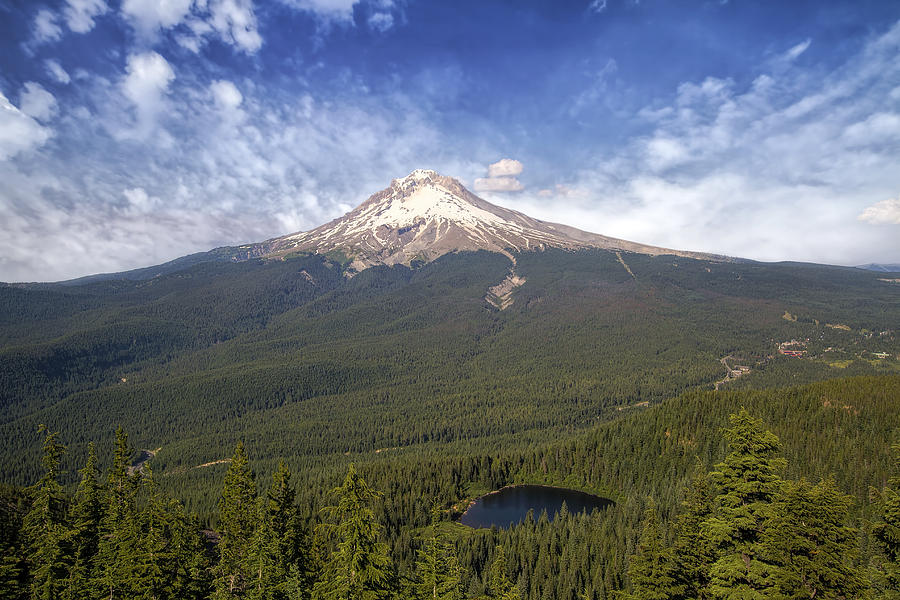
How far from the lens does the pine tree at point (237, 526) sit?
123 feet

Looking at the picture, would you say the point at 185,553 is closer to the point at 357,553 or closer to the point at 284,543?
the point at 284,543

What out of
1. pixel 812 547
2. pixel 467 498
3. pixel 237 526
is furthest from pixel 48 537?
pixel 467 498

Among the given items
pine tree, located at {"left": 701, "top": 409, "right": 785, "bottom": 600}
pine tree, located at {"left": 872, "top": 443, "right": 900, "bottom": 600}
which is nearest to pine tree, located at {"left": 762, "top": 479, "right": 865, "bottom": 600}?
pine tree, located at {"left": 701, "top": 409, "right": 785, "bottom": 600}

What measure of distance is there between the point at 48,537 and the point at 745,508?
4371 cm

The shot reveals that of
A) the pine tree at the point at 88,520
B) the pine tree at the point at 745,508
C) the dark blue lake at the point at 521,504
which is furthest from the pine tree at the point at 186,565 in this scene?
the dark blue lake at the point at 521,504

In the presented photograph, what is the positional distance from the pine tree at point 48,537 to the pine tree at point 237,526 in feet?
33.3

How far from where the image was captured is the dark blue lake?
104m

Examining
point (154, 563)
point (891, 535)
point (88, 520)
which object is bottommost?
point (88, 520)

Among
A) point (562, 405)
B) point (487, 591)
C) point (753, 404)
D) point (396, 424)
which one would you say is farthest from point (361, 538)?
point (562, 405)

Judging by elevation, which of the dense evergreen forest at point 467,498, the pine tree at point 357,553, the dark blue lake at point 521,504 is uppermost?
the pine tree at point 357,553

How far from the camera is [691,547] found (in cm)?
A: 2939

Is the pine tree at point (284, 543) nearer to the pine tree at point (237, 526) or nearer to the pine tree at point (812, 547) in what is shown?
the pine tree at point (237, 526)

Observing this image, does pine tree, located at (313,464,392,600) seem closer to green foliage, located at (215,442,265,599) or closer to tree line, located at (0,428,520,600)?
tree line, located at (0,428,520,600)

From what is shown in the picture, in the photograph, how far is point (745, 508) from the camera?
71.8 feet
